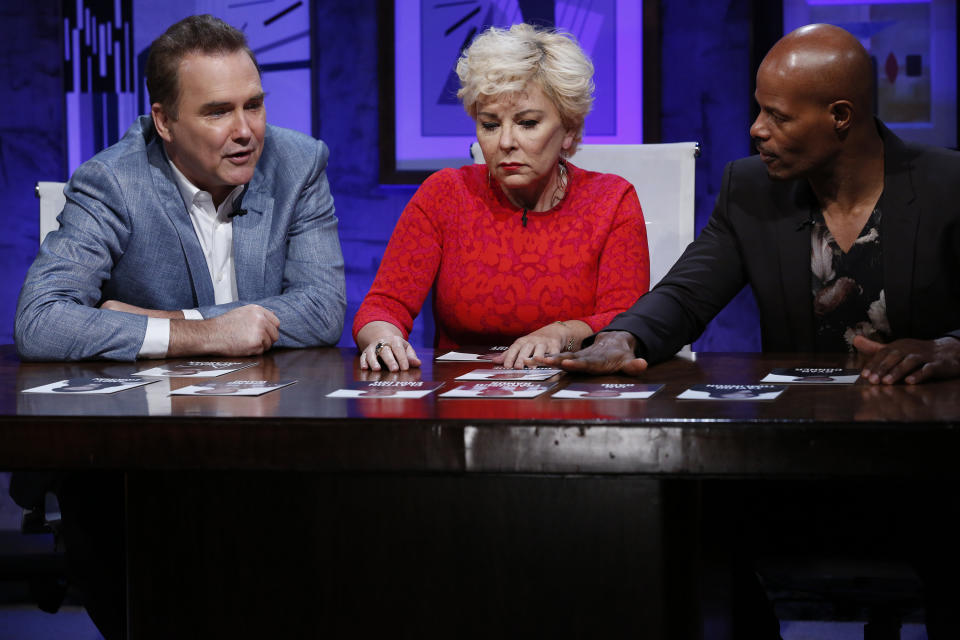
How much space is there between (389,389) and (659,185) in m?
1.40

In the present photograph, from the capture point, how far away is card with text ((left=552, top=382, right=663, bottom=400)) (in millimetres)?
1419

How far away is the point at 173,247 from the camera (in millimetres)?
2383

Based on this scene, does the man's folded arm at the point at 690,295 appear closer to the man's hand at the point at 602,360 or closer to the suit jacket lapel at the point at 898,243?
the man's hand at the point at 602,360

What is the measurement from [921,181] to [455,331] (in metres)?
1.09

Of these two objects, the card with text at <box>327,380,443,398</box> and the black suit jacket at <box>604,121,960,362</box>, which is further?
the black suit jacket at <box>604,121,960,362</box>

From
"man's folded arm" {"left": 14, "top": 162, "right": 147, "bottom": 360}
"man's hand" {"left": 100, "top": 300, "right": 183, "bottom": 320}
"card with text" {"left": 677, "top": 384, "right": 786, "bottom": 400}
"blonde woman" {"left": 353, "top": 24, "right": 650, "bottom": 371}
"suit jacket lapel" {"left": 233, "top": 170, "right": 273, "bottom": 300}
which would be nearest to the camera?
"card with text" {"left": 677, "top": 384, "right": 786, "bottom": 400}

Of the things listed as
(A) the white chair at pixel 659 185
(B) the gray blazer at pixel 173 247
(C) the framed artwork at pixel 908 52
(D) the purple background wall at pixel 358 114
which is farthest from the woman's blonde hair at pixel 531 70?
(C) the framed artwork at pixel 908 52

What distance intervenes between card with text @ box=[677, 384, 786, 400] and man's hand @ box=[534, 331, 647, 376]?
0.54ft

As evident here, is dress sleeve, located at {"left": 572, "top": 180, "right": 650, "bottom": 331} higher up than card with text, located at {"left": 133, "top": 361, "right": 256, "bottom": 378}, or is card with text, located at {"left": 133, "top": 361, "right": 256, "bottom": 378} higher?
dress sleeve, located at {"left": 572, "top": 180, "right": 650, "bottom": 331}

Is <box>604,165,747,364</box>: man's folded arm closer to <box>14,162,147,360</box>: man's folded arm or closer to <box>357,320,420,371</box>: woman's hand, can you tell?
<box>357,320,420,371</box>: woman's hand

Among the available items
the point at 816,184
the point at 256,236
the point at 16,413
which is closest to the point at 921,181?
the point at 816,184

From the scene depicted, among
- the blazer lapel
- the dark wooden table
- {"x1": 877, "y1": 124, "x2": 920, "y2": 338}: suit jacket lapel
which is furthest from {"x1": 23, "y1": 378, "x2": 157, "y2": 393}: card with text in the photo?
{"x1": 877, "y1": 124, "x2": 920, "y2": 338}: suit jacket lapel

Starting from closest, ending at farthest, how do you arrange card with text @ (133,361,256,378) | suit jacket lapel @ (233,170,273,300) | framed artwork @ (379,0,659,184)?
card with text @ (133,361,256,378)
suit jacket lapel @ (233,170,273,300)
framed artwork @ (379,0,659,184)

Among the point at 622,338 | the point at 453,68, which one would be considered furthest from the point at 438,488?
the point at 453,68
